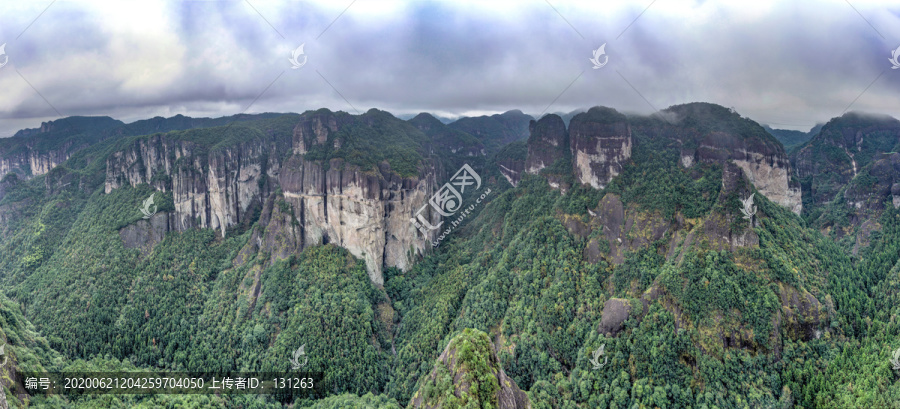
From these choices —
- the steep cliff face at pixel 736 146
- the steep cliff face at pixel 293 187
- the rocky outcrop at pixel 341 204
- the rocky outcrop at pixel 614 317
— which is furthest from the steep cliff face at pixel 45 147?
the steep cliff face at pixel 736 146

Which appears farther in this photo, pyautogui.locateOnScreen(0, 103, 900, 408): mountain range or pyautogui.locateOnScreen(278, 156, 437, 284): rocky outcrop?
pyautogui.locateOnScreen(278, 156, 437, 284): rocky outcrop

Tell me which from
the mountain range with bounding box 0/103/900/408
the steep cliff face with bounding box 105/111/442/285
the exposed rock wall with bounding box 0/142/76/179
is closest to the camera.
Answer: the mountain range with bounding box 0/103/900/408

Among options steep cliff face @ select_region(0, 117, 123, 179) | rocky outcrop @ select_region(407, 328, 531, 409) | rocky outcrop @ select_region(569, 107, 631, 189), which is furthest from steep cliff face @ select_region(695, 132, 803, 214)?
steep cliff face @ select_region(0, 117, 123, 179)

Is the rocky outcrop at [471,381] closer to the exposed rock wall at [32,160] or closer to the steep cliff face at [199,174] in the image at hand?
the steep cliff face at [199,174]

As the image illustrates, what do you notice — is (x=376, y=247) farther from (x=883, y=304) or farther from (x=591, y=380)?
(x=883, y=304)

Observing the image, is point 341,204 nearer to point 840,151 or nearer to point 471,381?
point 471,381

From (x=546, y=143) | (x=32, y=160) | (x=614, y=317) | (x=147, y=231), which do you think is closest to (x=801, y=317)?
(x=614, y=317)

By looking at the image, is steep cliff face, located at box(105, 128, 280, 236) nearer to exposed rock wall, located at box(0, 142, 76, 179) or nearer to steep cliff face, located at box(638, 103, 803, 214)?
exposed rock wall, located at box(0, 142, 76, 179)
